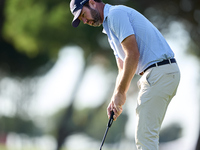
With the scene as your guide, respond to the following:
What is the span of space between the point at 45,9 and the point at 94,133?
8149mm

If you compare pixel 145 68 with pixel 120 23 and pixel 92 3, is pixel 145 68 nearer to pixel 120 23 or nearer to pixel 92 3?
pixel 120 23

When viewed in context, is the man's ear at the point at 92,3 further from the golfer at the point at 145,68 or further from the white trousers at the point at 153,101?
the white trousers at the point at 153,101

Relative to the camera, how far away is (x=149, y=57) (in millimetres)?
3596

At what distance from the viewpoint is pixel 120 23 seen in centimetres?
355

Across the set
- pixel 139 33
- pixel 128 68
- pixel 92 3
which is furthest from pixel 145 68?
pixel 92 3

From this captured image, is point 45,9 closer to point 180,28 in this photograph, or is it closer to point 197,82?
point 180,28

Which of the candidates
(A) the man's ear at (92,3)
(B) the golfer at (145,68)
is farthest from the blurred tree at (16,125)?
(B) the golfer at (145,68)

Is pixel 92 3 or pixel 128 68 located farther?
pixel 92 3

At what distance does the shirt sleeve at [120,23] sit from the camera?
353 centimetres

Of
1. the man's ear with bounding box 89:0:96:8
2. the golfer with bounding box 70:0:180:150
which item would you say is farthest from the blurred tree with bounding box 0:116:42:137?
the golfer with bounding box 70:0:180:150

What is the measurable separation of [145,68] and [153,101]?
0.98 ft

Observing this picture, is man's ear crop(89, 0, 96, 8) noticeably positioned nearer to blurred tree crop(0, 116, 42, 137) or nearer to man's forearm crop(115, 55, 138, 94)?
man's forearm crop(115, 55, 138, 94)

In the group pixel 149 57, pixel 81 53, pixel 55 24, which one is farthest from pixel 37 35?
pixel 149 57

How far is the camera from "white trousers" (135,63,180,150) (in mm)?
3502
